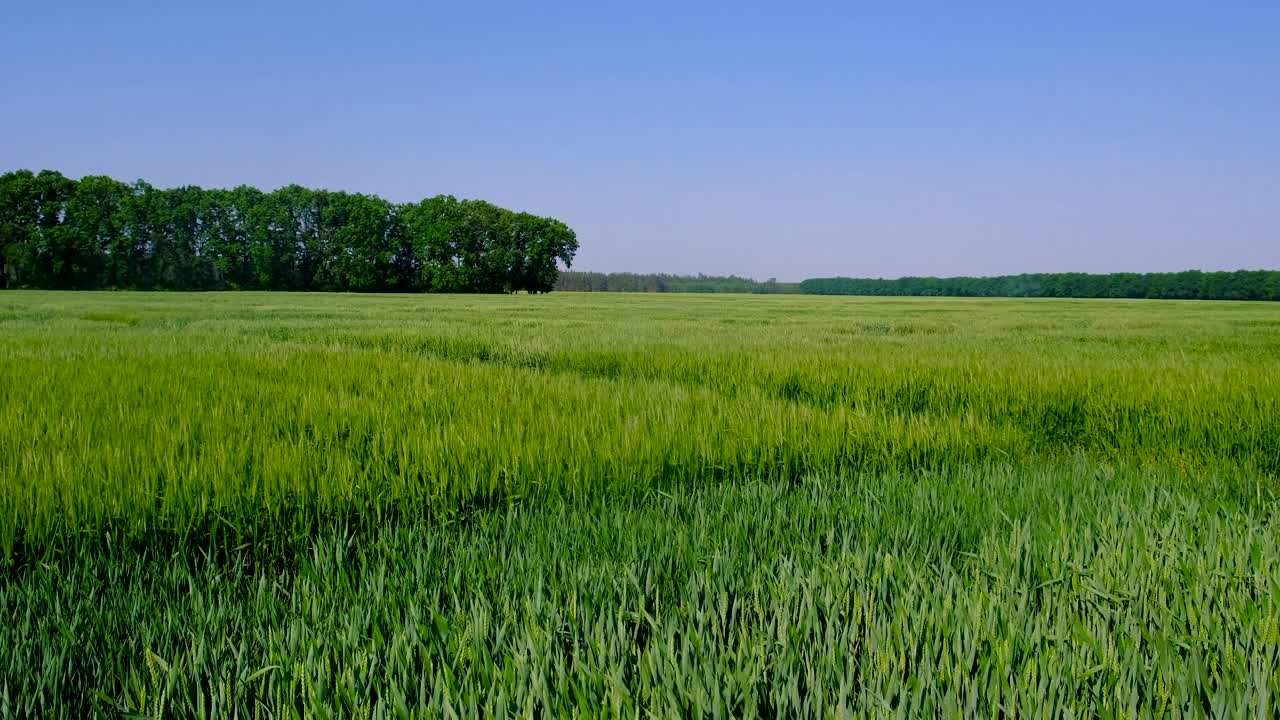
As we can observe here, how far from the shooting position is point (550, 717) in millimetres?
1045

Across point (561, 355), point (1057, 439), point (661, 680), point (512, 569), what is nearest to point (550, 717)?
point (661, 680)

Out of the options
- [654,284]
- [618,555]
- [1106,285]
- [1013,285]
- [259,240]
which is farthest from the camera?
[654,284]

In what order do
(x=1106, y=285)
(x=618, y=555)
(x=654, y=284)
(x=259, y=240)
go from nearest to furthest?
(x=618, y=555)
(x=259, y=240)
(x=1106, y=285)
(x=654, y=284)

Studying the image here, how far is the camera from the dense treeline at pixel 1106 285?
91.4 metres

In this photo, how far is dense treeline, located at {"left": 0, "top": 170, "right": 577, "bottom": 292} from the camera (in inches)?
2403

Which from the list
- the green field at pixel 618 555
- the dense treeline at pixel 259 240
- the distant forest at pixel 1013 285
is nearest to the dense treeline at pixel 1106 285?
the distant forest at pixel 1013 285

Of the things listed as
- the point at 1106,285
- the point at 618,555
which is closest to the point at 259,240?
the point at 618,555

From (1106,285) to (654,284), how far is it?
82522 millimetres

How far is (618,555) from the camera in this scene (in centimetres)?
194

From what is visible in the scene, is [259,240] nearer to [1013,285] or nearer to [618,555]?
[618,555]

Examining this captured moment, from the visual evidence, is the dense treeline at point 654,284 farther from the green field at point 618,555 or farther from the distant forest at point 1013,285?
the green field at point 618,555

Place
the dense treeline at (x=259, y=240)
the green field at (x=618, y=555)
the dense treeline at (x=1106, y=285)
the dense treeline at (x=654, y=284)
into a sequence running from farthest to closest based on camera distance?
the dense treeline at (x=654, y=284) < the dense treeline at (x=1106, y=285) < the dense treeline at (x=259, y=240) < the green field at (x=618, y=555)

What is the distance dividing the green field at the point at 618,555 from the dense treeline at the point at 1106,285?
375 feet

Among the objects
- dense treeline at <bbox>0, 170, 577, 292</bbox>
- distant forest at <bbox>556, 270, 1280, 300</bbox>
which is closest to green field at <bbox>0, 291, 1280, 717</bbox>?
dense treeline at <bbox>0, 170, 577, 292</bbox>
